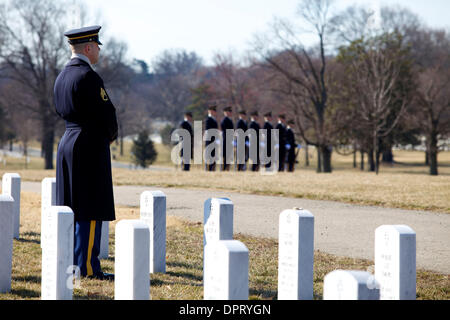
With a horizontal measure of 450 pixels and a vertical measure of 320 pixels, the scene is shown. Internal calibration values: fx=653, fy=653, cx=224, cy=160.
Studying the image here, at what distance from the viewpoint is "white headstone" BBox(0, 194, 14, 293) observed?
5.35m

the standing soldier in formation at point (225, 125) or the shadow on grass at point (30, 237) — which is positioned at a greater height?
the standing soldier in formation at point (225, 125)

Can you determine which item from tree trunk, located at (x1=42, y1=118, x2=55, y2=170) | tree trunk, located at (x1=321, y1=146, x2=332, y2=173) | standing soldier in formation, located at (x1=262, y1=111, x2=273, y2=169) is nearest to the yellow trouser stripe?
standing soldier in formation, located at (x1=262, y1=111, x2=273, y2=169)

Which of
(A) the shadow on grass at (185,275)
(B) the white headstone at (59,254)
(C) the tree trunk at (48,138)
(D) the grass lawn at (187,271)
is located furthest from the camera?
(C) the tree trunk at (48,138)

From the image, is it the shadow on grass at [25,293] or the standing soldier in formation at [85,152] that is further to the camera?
the standing soldier in formation at [85,152]

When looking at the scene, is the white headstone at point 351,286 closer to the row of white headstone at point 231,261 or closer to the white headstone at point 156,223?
the row of white headstone at point 231,261

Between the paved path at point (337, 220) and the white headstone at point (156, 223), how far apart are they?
2.38 meters

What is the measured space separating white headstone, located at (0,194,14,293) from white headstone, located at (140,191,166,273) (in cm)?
130

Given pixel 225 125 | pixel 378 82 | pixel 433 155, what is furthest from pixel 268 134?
pixel 433 155

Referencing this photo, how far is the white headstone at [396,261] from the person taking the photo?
423 cm

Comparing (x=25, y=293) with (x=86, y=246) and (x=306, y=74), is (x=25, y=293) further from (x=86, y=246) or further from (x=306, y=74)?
(x=306, y=74)

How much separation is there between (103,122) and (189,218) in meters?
4.94

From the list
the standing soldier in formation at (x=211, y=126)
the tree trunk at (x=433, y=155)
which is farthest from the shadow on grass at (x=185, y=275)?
the tree trunk at (x=433, y=155)

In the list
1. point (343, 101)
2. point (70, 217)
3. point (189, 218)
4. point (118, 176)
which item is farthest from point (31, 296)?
point (343, 101)

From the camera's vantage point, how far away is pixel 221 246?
365 cm
